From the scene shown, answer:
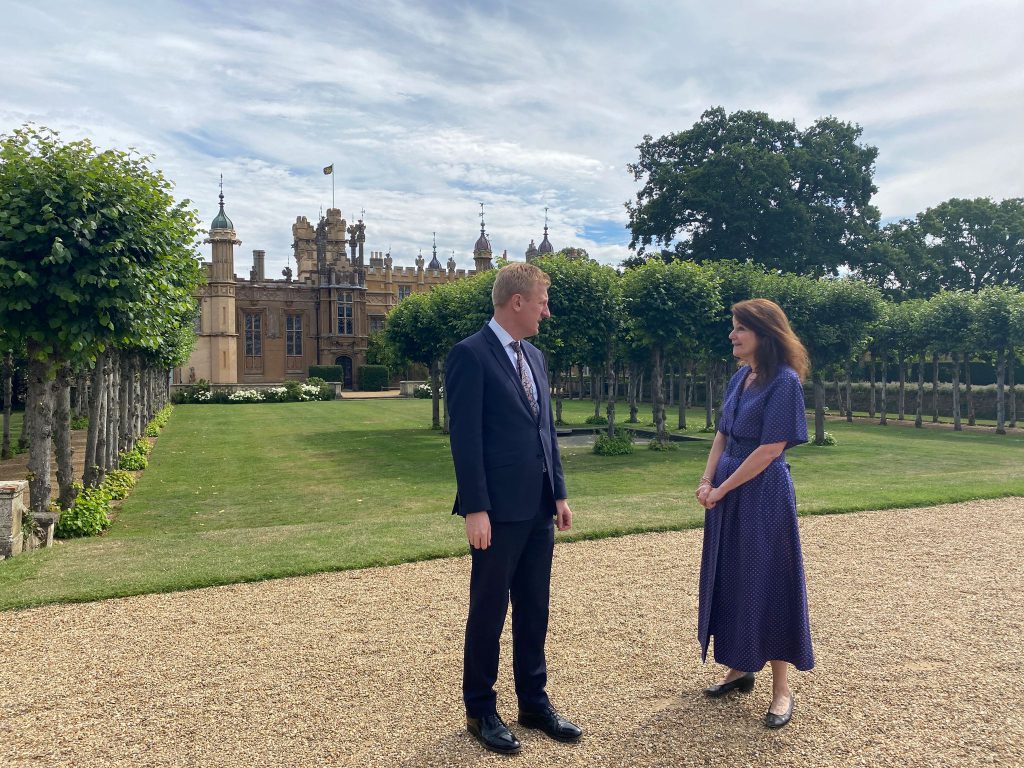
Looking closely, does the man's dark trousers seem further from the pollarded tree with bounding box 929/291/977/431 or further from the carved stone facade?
the carved stone facade

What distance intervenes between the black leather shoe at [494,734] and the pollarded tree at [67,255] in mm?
6628

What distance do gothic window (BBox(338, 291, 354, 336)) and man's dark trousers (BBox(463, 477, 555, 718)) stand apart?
182 feet

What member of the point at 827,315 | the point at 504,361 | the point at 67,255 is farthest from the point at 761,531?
the point at 827,315

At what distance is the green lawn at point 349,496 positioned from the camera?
6633 mm

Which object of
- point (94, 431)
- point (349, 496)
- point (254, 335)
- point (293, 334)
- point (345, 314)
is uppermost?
point (345, 314)

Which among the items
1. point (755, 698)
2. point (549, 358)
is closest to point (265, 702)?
point (755, 698)

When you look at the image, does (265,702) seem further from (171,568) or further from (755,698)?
(171,568)

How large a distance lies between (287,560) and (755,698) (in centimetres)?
447

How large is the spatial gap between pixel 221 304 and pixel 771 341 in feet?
178

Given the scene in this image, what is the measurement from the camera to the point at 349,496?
11492 millimetres

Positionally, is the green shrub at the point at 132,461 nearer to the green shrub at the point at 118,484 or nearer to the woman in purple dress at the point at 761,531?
the green shrub at the point at 118,484

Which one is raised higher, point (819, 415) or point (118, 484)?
point (819, 415)

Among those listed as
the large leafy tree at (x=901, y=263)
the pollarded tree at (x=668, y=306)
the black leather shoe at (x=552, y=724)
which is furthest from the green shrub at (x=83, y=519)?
the large leafy tree at (x=901, y=263)

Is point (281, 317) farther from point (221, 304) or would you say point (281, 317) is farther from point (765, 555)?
point (765, 555)
